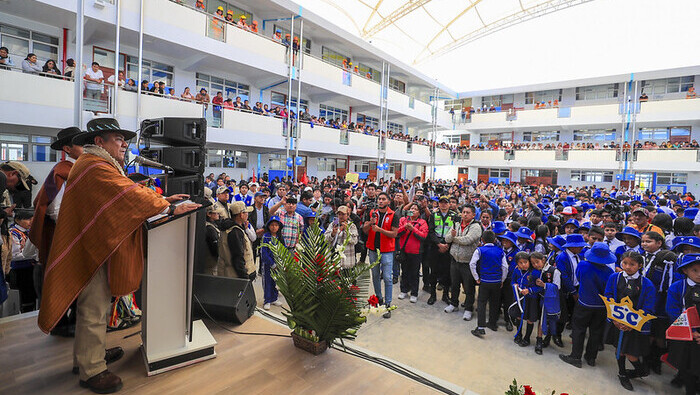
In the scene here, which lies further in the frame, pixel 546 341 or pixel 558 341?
pixel 558 341

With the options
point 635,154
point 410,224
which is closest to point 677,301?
point 410,224

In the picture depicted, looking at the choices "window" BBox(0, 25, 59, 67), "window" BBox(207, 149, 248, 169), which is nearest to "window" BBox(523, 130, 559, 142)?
"window" BBox(207, 149, 248, 169)

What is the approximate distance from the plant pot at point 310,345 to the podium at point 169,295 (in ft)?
2.64

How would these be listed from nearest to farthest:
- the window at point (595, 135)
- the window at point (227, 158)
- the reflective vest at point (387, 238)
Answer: the reflective vest at point (387, 238) → the window at point (227, 158) → the window at point (595, 135)

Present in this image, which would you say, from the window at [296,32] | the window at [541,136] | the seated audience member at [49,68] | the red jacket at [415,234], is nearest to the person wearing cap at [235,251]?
the red jacket at [415,234]

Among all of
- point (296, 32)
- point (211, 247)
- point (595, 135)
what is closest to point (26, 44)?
point (211, 247)

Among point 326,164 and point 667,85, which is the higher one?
point 667,85

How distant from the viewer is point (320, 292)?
3277 mm

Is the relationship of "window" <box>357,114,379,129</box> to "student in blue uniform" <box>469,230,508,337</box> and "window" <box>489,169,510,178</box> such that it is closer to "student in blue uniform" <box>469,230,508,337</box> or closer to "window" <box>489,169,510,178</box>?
"window" <box>489,169,510,178</box>

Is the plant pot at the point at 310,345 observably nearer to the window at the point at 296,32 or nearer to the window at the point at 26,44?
the window at the point at 26,44

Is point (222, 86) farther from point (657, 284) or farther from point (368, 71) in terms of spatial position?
point (657, 284)

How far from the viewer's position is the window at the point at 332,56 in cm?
1927

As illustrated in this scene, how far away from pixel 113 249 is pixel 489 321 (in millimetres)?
5246

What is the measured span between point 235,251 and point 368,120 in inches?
799
